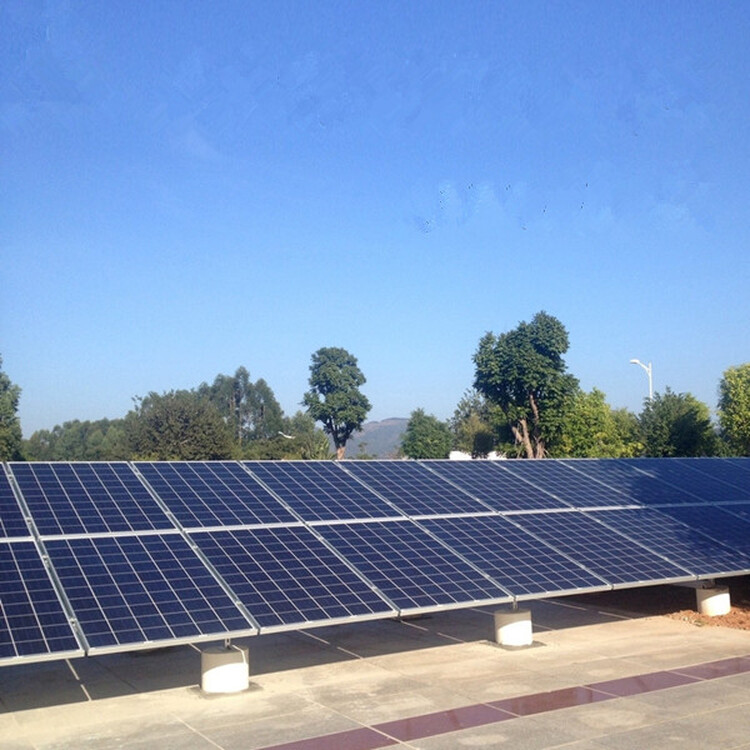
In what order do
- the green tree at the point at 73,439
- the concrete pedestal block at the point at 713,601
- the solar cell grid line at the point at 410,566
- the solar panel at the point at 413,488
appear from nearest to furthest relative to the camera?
the solar cell grid line at the point at 410,566, the solar panel at the point at 413,488, the concrete pedestal block at the point at 713,601, the green tree at the point at 73,439

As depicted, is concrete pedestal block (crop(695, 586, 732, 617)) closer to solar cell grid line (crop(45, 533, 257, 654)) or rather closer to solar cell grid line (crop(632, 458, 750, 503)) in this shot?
solar cell grid line (crop(632, 458, 750, 503))

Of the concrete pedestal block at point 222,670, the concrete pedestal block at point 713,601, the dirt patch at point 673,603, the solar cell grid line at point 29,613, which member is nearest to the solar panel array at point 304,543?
the solar cell grid line at point 29,613

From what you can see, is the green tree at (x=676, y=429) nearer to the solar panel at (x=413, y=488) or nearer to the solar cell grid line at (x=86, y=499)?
the solar panel at (x=413, y=488)

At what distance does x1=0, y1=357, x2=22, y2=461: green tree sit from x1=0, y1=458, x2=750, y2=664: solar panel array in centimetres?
5511

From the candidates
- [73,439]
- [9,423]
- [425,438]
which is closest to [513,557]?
[9,423]

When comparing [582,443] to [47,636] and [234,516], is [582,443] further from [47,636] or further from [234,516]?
[47,636]

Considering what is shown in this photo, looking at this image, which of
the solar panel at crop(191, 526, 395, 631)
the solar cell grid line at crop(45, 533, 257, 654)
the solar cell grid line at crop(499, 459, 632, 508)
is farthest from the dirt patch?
the solar cell grid line at crop(45, 533, 257, 654)

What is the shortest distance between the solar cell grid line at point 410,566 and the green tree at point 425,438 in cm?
7966

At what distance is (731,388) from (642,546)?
46324 millimetres

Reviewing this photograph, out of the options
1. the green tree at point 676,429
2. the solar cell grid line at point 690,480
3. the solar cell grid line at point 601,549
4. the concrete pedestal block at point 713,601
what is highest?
the green tree at point 676,429

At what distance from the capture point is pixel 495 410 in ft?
232

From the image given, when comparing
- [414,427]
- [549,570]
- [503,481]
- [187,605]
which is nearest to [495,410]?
[414,427]

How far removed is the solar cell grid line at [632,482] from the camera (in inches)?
947

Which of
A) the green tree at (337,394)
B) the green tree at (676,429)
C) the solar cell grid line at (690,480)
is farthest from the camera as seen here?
the green tree at (337,394)
